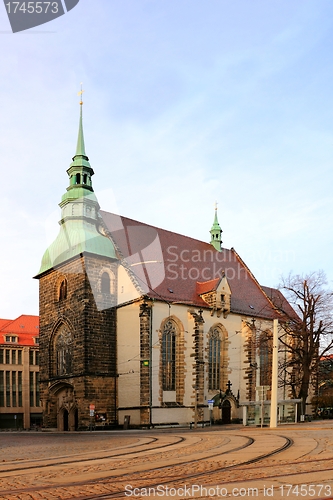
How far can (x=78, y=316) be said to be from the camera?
37.6 m

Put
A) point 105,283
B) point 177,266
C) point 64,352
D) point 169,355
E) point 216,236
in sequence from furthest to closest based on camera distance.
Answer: point 216,236 → point 177,266 → point 64,352 → point 105,283 → point 169,355

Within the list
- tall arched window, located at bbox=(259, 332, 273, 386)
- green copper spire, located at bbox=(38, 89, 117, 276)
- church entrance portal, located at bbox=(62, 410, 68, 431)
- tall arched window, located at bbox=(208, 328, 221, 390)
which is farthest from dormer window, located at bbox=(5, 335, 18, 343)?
tall arched window, located at bbox=(259, 332, 273, 386)

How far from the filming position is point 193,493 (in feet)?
22.6

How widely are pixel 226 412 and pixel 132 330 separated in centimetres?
1019

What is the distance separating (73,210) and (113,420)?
15.6 m

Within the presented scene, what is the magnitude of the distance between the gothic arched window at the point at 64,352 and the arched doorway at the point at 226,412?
11733mm

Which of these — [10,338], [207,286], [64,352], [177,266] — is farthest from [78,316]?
[10,338]

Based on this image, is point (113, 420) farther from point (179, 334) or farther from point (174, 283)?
point (174, 283)

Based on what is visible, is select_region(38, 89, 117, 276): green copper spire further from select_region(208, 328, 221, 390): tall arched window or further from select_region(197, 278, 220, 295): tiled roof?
select_region(208, 328, 221, 390): tall arched window

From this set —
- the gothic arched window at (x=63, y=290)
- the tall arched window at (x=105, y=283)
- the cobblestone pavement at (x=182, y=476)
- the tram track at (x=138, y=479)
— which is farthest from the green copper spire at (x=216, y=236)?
the tram track at (x=138, y=479)

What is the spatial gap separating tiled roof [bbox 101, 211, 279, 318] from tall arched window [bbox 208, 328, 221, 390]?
2724 mm

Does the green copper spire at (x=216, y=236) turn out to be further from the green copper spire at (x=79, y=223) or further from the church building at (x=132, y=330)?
the green copper spire at (x=79, y=223)

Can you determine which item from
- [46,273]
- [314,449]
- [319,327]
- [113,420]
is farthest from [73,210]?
[314,449]

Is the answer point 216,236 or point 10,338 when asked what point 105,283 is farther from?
point 10,338
